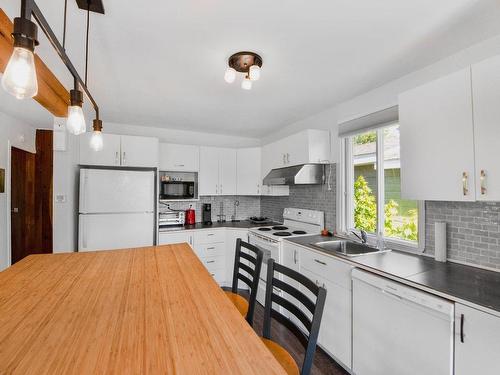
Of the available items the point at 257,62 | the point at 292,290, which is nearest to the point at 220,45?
the point at 257,62

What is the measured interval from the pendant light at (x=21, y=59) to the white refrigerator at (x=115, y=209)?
2.52 m

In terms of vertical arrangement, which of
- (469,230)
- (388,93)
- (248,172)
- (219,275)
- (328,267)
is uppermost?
(388,93)

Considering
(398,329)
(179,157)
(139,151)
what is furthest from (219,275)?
(398,329)

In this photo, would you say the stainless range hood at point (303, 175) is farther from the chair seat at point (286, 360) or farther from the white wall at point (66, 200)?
the white wall at point (66, 200)

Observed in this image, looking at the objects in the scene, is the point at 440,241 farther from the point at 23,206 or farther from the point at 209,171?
the point at 23,206

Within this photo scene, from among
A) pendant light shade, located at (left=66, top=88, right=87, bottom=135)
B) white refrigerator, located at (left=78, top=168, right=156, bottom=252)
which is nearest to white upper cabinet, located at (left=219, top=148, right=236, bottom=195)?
Result: white refrigerator, located at (left=78, top=168, right=156, bottom=252)

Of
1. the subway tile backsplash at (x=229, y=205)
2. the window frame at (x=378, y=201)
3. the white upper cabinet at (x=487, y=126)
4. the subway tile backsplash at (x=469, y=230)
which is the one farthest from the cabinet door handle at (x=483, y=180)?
the subway tile backsplash at (x=229, y=205)

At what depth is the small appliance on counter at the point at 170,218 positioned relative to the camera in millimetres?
3558

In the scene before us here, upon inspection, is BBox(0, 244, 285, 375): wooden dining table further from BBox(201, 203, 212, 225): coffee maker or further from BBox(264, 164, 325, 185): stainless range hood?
BBox(201, 203, 212, 225): coffee maker

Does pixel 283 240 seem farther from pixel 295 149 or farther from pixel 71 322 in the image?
pixel 71 322

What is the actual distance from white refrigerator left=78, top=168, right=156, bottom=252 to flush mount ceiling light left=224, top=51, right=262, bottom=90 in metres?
1.91

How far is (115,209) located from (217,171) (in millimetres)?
1538

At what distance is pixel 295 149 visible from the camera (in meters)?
3.07

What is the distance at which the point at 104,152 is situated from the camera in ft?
10.1
